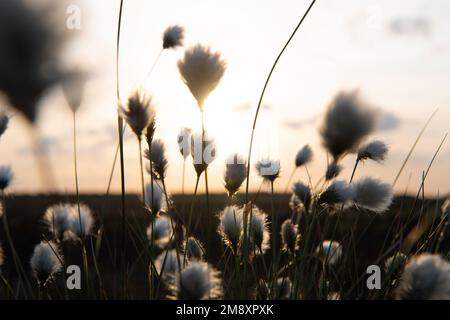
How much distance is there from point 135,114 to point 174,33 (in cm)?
84

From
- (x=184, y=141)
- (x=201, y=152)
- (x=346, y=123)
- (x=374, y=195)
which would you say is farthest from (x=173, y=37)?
(x=346, y=123)

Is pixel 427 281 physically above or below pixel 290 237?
above

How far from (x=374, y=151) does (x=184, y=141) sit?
0.68 metres

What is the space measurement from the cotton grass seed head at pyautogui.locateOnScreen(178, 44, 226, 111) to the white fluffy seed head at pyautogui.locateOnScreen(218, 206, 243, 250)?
1.41 ft

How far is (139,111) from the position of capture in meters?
1.34

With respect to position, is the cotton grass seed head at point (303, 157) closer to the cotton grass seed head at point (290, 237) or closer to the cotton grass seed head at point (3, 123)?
the cotton grass seed head at point (290, 237)

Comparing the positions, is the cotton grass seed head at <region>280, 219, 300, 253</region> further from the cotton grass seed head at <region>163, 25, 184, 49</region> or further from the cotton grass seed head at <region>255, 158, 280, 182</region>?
the cotton grass seed head at <region>163, 25, 184, 49</region>

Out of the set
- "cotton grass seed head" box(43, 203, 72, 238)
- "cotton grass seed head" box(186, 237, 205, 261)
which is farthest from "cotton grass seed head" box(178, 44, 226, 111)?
"cotton grass seed head" box(43, 203, 72, 238)

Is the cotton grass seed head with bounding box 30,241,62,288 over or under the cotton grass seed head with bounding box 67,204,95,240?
under

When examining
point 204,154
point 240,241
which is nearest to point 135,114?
point 204,154

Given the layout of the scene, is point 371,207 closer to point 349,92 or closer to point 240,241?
point 240,241

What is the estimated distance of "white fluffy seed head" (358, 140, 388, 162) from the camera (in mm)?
1994

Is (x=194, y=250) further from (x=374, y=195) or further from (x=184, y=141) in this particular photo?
(x=374, y=195)
